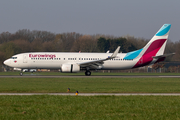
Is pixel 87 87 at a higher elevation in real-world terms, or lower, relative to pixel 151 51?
lower

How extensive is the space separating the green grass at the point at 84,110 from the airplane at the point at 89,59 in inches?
1102

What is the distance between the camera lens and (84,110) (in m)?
12.4

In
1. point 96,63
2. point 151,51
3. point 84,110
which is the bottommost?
point 84,110

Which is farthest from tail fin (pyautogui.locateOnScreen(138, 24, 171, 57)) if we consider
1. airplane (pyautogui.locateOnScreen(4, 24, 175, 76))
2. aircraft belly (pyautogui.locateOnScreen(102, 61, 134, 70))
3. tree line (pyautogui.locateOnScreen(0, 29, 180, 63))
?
tree line (pyautogui.locateOnScreen(0, 29, 180, 63))

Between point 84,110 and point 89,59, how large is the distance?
108ft

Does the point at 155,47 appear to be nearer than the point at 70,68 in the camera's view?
No

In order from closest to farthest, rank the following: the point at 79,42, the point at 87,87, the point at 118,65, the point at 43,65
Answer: the point at 87,87 → the point at 43,65 → the point at 118,65 → the point at 79,42

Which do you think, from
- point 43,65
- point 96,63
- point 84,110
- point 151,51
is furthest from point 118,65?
point 84,110

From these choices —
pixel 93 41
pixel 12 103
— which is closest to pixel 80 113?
pixel 12 103

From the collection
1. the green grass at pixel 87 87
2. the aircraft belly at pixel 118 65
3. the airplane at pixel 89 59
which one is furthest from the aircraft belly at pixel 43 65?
the green grass at pixel 87 87

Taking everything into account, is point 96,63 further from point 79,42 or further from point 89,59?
point 79,42

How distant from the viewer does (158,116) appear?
37.3 feet

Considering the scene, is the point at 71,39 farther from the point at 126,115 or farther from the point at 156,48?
the point at 126,115

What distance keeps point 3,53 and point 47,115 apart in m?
71.3
